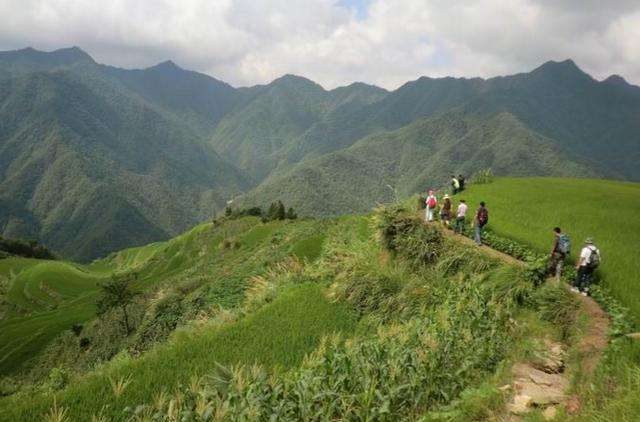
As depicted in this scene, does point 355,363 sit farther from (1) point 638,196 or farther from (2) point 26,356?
(2) point 26,356

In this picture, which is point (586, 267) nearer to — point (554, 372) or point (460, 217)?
point (554, 372)

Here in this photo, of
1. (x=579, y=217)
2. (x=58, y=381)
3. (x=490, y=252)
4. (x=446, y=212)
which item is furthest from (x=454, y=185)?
(x=58, y=381)

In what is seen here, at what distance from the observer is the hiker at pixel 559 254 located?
1544 cm

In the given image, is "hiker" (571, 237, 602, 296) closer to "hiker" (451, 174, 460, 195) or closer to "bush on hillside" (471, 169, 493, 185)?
"hiker" (451, 174, 460, 195)

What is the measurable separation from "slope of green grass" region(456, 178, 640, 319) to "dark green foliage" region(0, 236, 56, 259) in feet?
610

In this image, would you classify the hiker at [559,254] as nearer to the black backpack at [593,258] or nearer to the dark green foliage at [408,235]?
the black backpack at [593,258]

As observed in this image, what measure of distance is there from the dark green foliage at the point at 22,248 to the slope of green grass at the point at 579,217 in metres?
186

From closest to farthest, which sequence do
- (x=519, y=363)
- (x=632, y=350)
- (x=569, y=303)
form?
(x=632, y=350)
(x=519, y=363)
(x=569, y=303)

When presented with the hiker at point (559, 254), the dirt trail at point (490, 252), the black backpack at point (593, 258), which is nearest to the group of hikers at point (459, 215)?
the dirt trail at point (490, 252)

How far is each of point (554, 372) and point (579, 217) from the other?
46.4 feet

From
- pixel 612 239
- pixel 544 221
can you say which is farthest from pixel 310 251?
pixel 612 239

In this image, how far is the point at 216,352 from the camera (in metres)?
12.6

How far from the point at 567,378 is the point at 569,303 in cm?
388

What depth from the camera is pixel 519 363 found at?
35.1 ft
